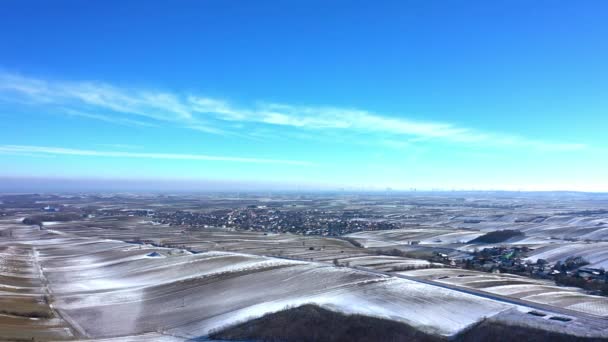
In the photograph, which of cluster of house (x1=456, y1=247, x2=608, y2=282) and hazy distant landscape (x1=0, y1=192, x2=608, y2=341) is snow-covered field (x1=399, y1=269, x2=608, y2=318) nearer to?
hazy distant landscape (x1=0, y1=192, x2=608, y2=341)

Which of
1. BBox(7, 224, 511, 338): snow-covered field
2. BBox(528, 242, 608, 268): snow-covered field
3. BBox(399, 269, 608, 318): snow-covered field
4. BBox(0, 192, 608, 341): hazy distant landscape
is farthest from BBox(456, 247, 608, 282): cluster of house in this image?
BBox(7, 224, 511, 338): snow-covered field

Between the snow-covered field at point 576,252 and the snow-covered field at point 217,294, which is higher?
the snow-covered field at point 576,252

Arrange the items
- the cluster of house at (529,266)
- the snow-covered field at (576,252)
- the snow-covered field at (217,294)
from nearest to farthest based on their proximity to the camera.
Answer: the snow-covered field at (217,294)
the cluster of house at (529,266)
the snow-covered field at (576,252)

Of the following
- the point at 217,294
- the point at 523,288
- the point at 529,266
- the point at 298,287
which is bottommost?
the point at 217,294

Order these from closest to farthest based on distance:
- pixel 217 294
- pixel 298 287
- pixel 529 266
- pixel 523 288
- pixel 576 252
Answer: pixel 217 294
pixel 523 288
pixel 298 287
pixel 529 266
pixel 576 252

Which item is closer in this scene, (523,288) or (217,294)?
(217,294)

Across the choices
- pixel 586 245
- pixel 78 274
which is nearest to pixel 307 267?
pixel 78 274

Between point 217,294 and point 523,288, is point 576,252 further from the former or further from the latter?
point 217,294

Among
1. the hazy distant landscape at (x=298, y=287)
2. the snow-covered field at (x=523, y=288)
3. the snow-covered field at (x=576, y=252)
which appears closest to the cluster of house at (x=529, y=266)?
the hazy distant landscape at (x=298, y=287)

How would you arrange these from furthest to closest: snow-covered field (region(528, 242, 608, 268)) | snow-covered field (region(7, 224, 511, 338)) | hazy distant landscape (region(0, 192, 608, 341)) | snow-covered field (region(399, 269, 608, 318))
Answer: snow-covered field (region(528, 242, 608, 268)) → snow-covered field (region(399, 269, 608, 318)) → snow-covered field (region(7, 224, 511, 338)) → hazy distant landscape (region(0, 192, 608, 341))

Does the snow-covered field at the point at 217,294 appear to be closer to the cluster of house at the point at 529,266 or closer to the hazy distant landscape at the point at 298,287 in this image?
the hazy distant landscape at the point at 298,287

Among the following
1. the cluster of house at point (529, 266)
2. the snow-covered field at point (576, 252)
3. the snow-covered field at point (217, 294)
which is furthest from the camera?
the snow-covered field at point (576, 252)

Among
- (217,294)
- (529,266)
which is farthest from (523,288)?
(217,294)
